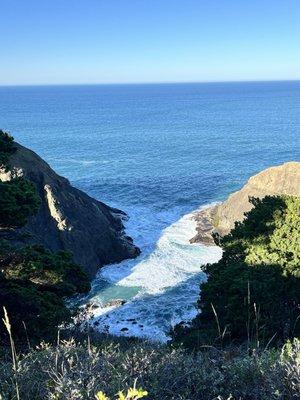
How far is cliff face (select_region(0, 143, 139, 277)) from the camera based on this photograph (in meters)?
36.1

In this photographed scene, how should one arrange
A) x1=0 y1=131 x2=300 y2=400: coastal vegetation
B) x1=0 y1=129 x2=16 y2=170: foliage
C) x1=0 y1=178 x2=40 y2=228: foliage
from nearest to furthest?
x1=0 y1=131 x2=300 y2=400: coastal vegetation < x1=0 y1=178 x2=40 y2=228: foliage < x1=0 y1=129 x2=16 y2=170: foliage

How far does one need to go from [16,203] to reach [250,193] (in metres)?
32.6

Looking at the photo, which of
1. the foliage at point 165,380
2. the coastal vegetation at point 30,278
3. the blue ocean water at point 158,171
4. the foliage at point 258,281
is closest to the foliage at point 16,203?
the coastal vegetation at point 30,278

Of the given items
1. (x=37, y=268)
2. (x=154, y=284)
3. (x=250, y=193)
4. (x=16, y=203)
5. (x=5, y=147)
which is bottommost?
(x=154, y=284)

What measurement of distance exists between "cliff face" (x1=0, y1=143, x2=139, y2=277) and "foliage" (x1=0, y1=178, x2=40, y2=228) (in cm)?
1932

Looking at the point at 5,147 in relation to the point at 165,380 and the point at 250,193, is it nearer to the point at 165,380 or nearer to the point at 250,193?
the point at 165,380

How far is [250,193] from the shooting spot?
44031mm

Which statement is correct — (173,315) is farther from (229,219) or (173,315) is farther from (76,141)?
(76,141)

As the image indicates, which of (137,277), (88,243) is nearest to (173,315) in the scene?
(137,277)

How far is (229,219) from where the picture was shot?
142ft

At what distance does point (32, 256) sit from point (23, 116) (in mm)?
160480

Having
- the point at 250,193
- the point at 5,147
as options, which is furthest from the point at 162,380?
the point at 250,193

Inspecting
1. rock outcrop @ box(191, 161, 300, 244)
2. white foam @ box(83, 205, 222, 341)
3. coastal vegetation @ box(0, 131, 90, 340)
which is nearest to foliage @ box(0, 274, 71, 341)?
coastal vegetation @ box(0, 131, 90, 340)

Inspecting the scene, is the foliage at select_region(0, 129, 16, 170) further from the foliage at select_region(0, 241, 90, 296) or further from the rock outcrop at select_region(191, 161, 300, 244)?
the rock outcrop at select_region(191, 161, 300, 244)
